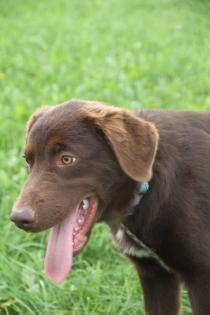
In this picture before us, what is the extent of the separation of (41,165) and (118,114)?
47 cm

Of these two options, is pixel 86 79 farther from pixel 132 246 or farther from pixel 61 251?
pixel 61 251

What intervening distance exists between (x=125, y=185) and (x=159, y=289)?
2.60ft

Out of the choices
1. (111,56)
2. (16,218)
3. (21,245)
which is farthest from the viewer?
(111,56)

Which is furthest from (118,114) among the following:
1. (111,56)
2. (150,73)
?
(111,56)

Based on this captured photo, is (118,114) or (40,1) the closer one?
(118,114)

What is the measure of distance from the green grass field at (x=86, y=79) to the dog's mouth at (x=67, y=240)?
78 centimetres

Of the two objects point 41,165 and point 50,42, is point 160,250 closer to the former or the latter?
point 41,165

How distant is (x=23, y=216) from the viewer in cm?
297

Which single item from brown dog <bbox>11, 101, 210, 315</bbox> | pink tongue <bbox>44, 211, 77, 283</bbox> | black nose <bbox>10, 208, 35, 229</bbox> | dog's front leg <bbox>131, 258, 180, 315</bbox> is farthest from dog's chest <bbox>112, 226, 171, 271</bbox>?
black nose <bbox>10, 208, 35, 229</bbox>

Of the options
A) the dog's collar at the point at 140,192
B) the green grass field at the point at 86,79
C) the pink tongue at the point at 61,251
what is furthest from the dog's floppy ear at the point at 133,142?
the green grass field at the point at 86,79

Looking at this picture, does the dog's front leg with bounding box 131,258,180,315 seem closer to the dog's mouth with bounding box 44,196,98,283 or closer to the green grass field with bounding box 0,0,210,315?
the green grass field with bounding box 0,0,210,315

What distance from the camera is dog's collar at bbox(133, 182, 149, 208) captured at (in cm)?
340

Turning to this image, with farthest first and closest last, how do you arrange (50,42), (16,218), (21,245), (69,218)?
(50,42) < (21,245) < (69,218) < (16,218)

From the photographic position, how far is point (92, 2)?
18156 millimetres
